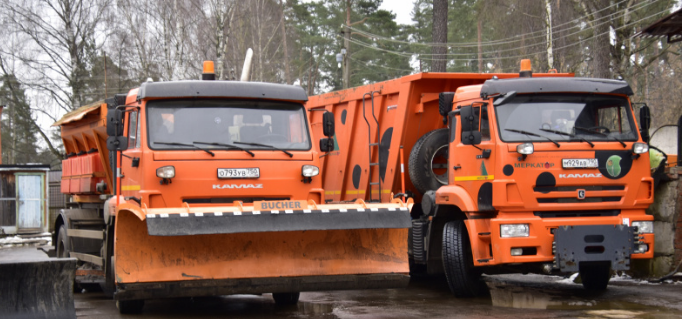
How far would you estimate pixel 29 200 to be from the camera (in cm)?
2558

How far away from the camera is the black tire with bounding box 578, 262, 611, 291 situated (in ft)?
32.6

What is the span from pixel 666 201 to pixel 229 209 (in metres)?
6.83

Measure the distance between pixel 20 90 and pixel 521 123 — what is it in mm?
35602

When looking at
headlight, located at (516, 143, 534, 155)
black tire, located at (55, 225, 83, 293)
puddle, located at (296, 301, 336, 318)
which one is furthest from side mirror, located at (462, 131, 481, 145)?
black tire, located at (55, 225, 83, 293)

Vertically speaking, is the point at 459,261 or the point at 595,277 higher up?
the point at 459,261

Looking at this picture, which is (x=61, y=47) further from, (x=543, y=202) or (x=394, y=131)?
(x=543, y=202)

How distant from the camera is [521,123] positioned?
9.05 meters

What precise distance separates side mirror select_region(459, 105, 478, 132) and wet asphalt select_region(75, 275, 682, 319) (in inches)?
84.0


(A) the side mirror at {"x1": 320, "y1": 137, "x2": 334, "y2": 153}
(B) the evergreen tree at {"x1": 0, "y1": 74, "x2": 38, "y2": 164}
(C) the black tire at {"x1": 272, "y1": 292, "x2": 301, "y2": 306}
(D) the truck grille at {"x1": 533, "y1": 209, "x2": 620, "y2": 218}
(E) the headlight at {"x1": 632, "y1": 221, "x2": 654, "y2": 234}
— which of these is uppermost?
(B) the evergreen tree at {"x1": 0, "y1": 74, "x2": 38, "y2": 164}

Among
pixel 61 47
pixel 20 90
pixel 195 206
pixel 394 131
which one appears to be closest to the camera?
pixel 195 206

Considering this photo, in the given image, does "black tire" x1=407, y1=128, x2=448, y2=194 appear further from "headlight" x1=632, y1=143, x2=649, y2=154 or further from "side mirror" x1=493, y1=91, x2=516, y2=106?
"headlight" x1=632, y1=143, x2=649, y2=154

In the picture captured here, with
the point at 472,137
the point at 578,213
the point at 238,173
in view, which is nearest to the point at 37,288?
the point at 238,173

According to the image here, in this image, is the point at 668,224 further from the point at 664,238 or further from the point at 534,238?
the point at 534,238

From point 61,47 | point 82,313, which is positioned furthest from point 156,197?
point 61,47
